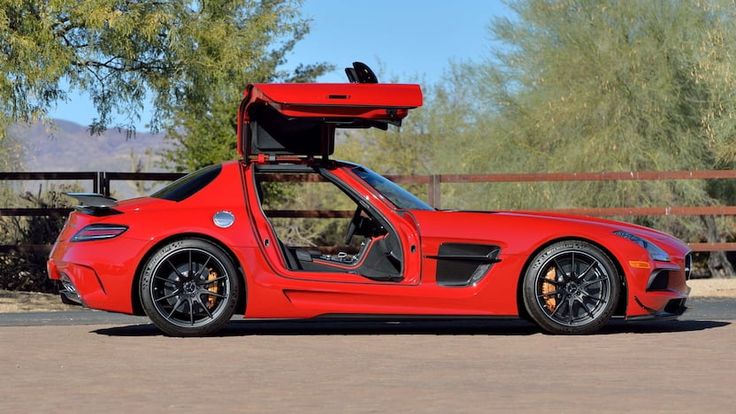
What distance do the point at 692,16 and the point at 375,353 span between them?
734 inches

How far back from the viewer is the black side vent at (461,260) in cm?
1043

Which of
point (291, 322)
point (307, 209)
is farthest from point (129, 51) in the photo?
point (307, 209)

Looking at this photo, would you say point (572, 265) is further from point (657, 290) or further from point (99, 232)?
point (99, 232)

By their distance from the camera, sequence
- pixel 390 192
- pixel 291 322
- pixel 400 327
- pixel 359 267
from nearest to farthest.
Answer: pixel 359 267, pixel 390 192, pixel 400 327, pixel 291 322

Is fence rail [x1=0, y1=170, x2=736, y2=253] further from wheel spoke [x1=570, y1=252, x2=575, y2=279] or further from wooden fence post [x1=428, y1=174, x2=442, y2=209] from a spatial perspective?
wheel spoke [x1=570, y1=252, x2=575, y2=279]

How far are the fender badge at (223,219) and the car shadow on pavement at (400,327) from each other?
2.83ft

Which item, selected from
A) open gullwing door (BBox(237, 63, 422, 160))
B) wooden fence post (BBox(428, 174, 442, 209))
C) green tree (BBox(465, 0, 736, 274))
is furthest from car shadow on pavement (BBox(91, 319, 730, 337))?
green tree (BBox(465, 0, 736, 274))

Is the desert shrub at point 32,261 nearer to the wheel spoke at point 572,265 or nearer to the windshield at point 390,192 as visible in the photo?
the windshield at point 390,192

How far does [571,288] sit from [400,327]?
5.39 ft

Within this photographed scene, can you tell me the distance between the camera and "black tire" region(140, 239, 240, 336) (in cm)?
1034

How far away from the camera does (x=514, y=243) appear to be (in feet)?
34.2

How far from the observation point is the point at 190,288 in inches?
408

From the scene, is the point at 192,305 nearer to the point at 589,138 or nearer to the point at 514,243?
the point at 514,243

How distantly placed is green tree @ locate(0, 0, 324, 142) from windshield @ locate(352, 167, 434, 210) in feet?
A: 22.8
